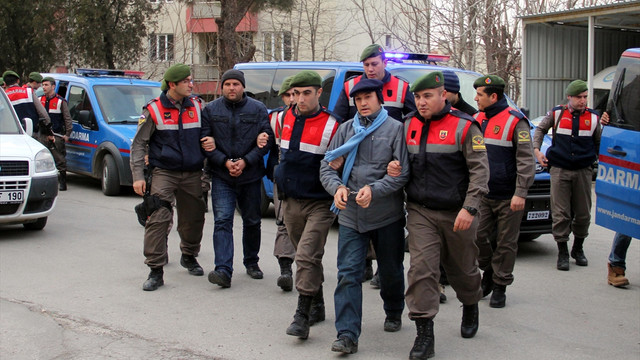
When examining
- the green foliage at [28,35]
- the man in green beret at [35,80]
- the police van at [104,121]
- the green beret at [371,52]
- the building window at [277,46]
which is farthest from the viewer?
the building window at [277,46]

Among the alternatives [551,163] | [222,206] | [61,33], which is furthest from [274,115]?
[61,33]

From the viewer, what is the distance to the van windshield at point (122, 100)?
12.7 meters

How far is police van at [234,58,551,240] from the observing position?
789 cm

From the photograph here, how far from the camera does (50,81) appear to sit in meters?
13.2

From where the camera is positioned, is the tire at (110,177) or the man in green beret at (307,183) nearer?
the man in green beret at (307,183)

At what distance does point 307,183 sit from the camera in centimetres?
551

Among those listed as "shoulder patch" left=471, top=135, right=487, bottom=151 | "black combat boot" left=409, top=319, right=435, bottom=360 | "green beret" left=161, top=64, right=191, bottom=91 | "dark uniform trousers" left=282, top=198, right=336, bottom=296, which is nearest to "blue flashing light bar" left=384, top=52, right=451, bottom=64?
"green beret" left=161, top=64, right=191, bottom=91

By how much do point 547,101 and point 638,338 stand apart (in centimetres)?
1247

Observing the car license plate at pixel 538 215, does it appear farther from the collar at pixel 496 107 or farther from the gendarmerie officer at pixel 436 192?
the gendarmerie officer at pixel 436 192

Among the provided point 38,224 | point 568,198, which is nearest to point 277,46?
point 38,224

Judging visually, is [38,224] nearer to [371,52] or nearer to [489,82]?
[371,52]

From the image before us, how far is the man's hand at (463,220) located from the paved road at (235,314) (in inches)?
34.7

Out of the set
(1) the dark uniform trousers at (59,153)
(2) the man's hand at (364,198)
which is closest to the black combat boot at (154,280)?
(2) the man's hand at (364,198)

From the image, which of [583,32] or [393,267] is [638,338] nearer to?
[393,267]
